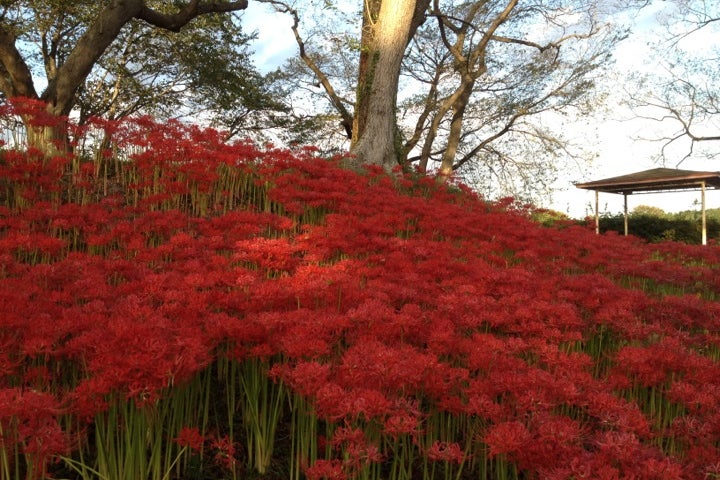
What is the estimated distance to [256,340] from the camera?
2576 mm

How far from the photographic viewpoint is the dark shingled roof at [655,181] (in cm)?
1742

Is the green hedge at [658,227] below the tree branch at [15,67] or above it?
below

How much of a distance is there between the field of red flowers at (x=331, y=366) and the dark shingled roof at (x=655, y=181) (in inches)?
551

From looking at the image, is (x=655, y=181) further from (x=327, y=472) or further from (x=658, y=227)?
(x=327, y=472)

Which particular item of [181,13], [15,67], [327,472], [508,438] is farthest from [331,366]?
[181,13]

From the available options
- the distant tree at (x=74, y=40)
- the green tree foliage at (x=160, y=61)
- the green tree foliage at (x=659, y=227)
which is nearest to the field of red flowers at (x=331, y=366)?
the distant tree at (x=74, y=40)

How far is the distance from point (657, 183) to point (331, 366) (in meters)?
19.3

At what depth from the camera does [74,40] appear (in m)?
18.6

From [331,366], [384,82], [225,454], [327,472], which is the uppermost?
[384,82]

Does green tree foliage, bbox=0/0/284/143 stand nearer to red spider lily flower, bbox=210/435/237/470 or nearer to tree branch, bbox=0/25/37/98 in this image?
tree branch, bbox=0/25/37/98

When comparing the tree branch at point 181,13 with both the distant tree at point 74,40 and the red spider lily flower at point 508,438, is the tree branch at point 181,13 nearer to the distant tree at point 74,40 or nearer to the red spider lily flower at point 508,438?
the distant tree at point 74,40

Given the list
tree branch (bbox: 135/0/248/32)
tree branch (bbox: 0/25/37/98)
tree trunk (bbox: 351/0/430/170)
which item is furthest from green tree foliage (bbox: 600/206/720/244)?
tree branch (bbox: 0/25/37/98)

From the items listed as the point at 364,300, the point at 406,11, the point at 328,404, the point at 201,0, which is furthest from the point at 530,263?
the point at 201,0

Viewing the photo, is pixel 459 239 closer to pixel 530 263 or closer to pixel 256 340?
pixel 530 263
